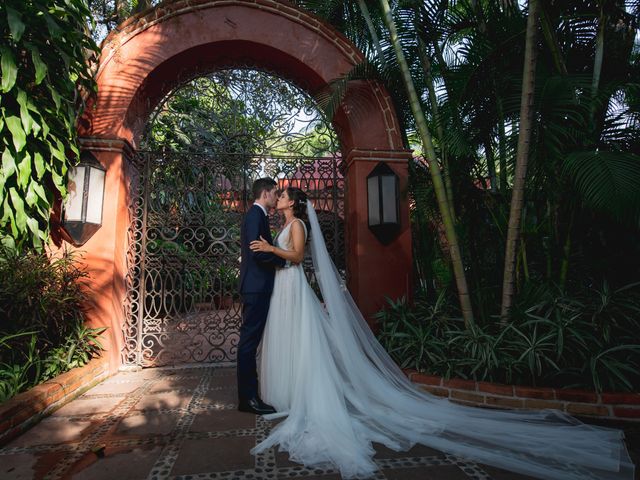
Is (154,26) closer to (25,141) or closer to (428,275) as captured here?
(25,141)

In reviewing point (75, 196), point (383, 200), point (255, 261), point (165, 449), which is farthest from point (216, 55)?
point (165, 449)

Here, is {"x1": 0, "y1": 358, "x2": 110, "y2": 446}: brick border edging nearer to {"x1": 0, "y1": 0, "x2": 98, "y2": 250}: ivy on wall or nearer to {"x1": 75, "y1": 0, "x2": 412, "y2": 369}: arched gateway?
{"x1": 75, "y1": 0, "x2": 412, "y2": 369}: arched gateway

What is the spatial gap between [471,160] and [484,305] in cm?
155

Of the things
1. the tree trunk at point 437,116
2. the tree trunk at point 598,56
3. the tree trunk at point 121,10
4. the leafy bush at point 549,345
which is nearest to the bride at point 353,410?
the leafy bush at point 549,345

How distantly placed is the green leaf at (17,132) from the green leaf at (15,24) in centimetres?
65

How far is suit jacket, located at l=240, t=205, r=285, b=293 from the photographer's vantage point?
289 cm

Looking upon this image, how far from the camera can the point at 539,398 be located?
2.73m

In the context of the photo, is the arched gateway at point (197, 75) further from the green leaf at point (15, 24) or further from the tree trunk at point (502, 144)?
the green leaf at point (15, 24)

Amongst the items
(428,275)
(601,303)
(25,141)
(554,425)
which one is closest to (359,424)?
(554,425)

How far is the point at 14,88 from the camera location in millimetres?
3104

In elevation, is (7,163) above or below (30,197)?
above

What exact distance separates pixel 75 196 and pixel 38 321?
136 centimetres

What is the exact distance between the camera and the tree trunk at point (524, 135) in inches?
110

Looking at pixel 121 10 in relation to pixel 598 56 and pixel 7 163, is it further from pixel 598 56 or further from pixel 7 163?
pixel 598 56
